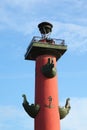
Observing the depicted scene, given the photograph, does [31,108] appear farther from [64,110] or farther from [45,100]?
[64,110]

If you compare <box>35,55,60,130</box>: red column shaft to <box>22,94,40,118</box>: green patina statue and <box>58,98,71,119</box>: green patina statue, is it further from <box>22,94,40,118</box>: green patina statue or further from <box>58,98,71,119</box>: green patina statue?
<box>58,98,71,119</box>: green patina statue

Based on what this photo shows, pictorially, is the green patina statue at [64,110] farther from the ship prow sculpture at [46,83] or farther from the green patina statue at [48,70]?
the green patina statue at [48,70]

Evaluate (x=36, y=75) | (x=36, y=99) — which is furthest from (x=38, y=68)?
(x=36, y=99)

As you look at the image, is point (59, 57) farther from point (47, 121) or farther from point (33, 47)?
point (47, 121)

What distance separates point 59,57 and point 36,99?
186 inches

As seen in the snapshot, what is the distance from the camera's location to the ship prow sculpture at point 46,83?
28.9 meters

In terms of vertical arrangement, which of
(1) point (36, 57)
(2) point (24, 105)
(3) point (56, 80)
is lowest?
(2) point (24, 105)

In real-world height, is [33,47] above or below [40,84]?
above

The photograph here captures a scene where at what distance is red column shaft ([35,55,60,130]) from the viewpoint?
1129 inches

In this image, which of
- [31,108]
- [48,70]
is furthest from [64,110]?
[48,70]

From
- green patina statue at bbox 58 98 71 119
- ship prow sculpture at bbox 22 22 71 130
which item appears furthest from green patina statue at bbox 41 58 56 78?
green patina statue at bbox 58 98 71 119

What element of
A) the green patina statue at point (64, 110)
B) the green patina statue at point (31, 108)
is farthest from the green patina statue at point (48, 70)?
the green patina statue at point (64, 110)

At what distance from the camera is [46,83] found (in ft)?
98.5

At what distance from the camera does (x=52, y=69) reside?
30.3m
